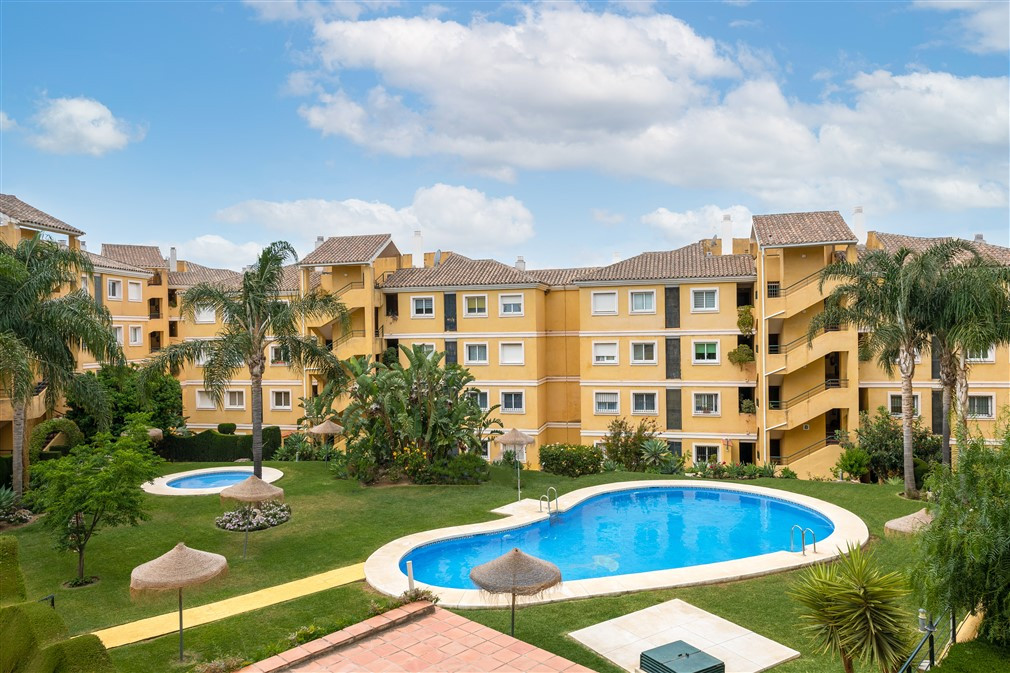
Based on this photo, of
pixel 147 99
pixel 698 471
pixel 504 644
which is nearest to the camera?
pixel 504 644

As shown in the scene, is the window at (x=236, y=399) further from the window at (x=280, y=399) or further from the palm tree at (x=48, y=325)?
the palm tree at (x=48, y=325)

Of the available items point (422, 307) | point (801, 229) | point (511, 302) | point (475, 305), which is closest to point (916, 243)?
point (801, 229)

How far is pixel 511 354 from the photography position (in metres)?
41.8

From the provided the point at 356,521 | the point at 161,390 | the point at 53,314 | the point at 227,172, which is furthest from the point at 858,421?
the point at 161,390

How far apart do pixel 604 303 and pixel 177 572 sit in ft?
99.6

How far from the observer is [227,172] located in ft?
95.9

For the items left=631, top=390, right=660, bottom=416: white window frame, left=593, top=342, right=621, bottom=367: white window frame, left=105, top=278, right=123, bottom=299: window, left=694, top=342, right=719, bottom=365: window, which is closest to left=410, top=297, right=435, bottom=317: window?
left=593, top=342, right=621, bottom=367: white window frame

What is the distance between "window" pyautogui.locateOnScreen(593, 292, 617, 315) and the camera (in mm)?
40000

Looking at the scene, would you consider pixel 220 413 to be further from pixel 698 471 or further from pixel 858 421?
pixel 858 421

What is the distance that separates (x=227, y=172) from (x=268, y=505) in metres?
14.1

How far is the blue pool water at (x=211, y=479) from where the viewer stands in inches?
1184

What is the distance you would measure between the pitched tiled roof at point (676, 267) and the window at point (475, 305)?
5.63m

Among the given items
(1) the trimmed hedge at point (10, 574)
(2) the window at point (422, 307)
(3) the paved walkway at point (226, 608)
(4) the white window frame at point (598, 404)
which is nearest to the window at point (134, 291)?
(2) the window at point (422, 307)

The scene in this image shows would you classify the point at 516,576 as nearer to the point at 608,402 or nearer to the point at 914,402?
the point at 608,402
